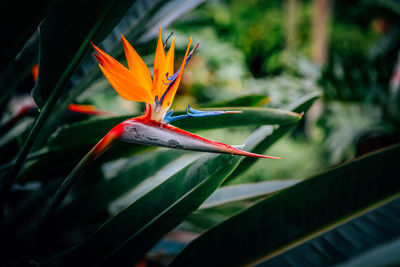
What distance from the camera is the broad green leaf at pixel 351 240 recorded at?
269 mm

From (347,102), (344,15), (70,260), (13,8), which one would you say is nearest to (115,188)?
(70,260)

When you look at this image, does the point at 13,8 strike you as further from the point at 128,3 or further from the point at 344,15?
the point at 344,15

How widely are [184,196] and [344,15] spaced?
14.7ft

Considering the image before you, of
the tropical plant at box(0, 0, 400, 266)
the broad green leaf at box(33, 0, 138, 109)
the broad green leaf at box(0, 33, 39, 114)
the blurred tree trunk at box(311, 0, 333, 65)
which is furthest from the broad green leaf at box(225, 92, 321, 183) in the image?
the blurred tree trunk at box(311, 0, 333, 65)

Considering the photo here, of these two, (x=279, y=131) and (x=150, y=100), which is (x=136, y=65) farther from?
(x=279, y=131)

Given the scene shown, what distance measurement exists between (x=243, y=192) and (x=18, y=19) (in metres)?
0.36

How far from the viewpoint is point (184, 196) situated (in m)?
0.31

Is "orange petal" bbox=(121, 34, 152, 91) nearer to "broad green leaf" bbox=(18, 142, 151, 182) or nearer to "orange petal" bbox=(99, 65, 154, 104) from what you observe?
"orange petal" bbox=(99, 65, 154, 104)

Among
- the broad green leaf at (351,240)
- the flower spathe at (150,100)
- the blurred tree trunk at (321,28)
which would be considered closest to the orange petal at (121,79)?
the flower spathe at (150,100)

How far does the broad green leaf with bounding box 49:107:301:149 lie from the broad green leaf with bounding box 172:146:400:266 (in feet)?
0.26

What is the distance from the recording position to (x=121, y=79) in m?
0.24

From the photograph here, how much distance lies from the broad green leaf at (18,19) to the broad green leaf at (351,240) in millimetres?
327

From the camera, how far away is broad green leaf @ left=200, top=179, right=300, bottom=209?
18.1 inches

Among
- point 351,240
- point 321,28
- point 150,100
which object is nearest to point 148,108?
point 150,100
